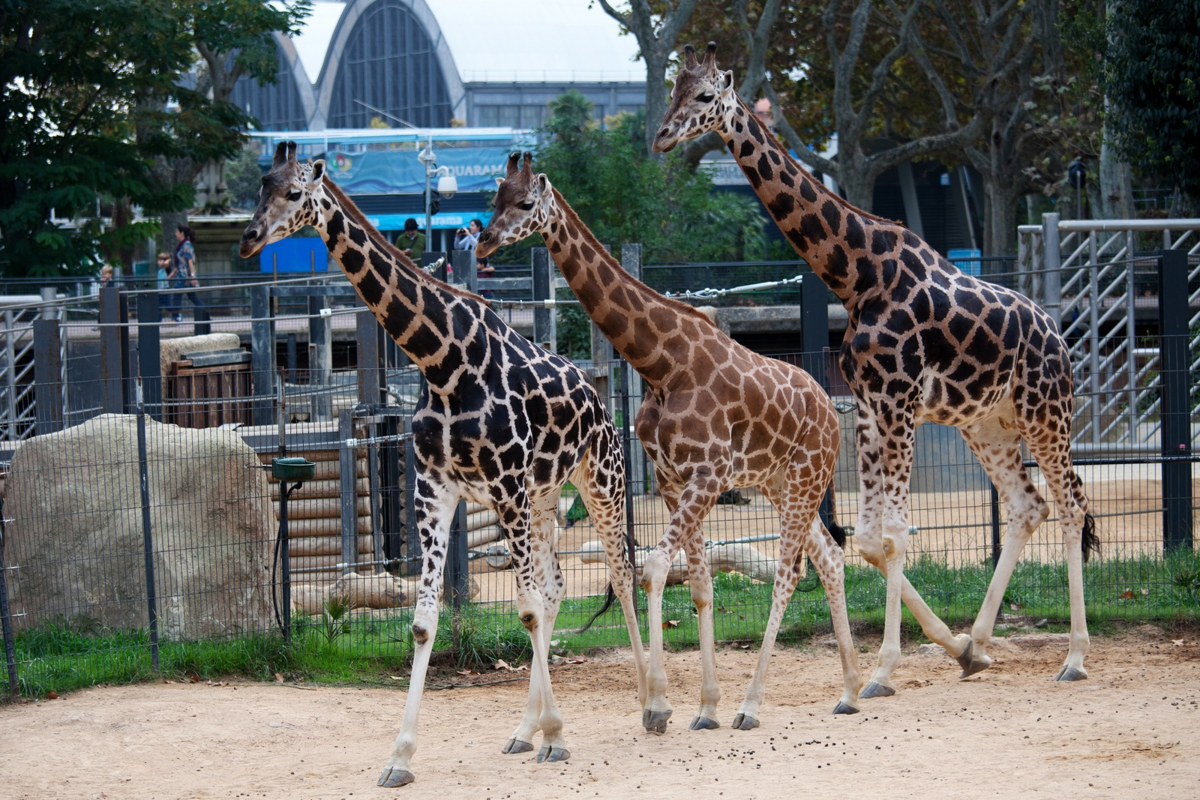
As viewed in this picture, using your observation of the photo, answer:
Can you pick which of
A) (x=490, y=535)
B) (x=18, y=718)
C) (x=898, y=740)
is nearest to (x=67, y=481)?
(x=18, y=718)

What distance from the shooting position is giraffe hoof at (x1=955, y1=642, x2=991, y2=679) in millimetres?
7820

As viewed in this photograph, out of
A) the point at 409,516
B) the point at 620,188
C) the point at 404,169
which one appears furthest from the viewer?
the point at 404,169

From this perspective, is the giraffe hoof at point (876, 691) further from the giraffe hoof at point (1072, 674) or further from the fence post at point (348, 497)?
the fence post at point (348, 497)

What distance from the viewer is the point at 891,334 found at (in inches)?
292

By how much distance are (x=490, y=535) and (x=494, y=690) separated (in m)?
4.65

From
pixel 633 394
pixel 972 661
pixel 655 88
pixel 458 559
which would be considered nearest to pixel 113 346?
pixel 458 559

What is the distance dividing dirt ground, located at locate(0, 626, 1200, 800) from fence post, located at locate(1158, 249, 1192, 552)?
1828mm

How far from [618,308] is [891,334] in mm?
1636

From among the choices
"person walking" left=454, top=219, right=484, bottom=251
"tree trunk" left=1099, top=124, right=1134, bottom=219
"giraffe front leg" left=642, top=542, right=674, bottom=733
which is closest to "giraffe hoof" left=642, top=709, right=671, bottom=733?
"giraffe front leg" left=642, top=542, right=674, bottom=733

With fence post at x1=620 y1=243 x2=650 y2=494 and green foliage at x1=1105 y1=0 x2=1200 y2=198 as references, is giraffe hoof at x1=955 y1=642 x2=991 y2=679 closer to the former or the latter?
fence post at x1=620 y1=243 x2=650 y2=494

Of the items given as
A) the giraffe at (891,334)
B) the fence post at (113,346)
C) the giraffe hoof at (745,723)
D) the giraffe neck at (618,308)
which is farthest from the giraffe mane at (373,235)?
the fence post at (113,346)

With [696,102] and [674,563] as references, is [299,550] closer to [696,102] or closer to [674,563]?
[674,563]

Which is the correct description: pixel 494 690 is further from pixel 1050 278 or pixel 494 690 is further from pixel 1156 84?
pixel 1156 84

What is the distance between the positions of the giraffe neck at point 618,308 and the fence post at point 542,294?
375cm
